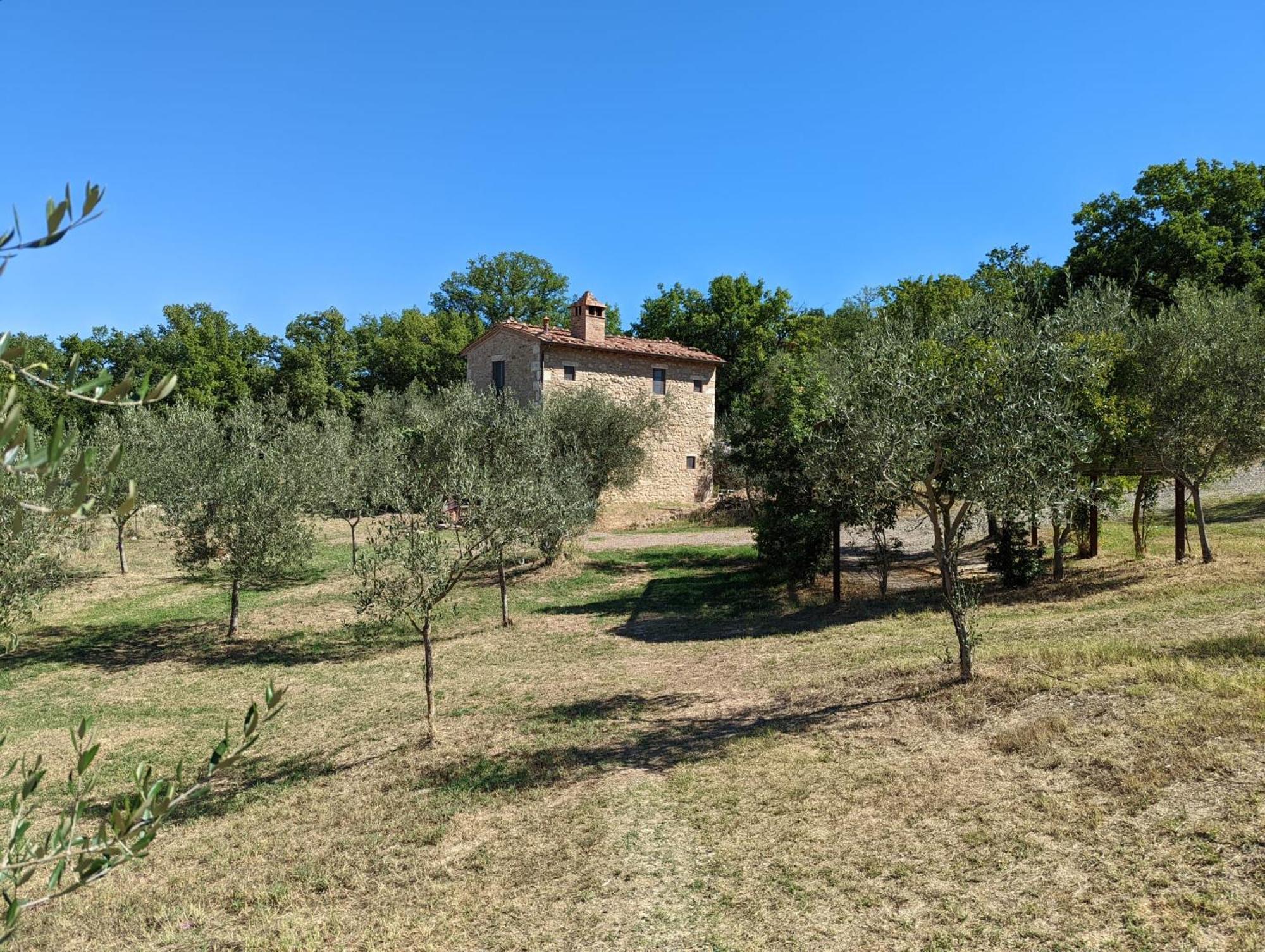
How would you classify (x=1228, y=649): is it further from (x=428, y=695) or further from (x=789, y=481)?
(x=428, y=695)

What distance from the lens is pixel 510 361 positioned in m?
39.3

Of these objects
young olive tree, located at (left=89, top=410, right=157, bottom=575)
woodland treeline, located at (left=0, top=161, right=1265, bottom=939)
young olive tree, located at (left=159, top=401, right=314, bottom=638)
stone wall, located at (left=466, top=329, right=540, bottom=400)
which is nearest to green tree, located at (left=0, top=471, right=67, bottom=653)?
woodland treeline, located at (left=0, top=161, right=1265, bottom=939)

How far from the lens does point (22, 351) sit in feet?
7.30

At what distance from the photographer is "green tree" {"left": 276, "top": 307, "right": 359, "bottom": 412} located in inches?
2087

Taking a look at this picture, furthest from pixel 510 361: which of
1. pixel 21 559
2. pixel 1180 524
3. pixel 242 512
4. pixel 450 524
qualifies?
pixel 1180 524

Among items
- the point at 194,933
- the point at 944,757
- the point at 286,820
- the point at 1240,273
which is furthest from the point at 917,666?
the point at 1240,273

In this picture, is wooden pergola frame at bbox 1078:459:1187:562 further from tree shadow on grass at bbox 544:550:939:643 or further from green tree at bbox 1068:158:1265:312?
green tree at bbox 1068:158:1265:312

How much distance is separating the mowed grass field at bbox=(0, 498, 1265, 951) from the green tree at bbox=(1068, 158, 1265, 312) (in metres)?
24.9

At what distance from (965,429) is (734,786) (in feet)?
17.5

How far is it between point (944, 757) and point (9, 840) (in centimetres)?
832

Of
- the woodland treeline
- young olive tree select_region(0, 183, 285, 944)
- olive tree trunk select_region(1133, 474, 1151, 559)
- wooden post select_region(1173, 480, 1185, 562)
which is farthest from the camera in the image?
olive tree trunk select_region(1133, 474, 1151, 559)

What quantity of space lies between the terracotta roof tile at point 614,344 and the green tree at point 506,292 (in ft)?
79.8

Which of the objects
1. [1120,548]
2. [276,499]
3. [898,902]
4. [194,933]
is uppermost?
[276,499]

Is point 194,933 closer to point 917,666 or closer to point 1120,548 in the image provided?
point 917,666
